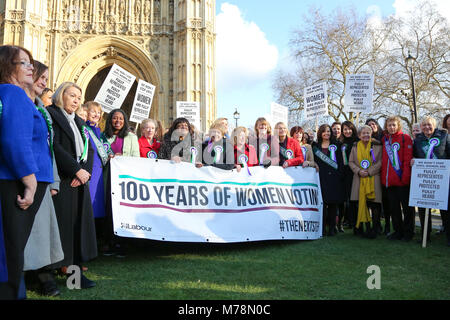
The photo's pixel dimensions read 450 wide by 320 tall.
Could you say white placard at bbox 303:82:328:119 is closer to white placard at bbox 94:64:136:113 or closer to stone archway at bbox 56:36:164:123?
white placard at bbox 94:64:136:113

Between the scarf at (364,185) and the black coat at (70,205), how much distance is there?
4.63 m

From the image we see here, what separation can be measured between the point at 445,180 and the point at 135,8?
20.6 meters

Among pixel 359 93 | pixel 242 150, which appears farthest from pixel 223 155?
pixel 359 93

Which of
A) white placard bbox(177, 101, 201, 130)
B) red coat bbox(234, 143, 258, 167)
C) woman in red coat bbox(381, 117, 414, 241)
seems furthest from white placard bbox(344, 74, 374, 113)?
white placard bbox(177, 101, 201, 130)

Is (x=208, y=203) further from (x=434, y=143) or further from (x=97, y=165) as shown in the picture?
(x=434, y=143)

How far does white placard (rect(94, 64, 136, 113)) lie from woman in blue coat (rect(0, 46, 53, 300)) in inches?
211

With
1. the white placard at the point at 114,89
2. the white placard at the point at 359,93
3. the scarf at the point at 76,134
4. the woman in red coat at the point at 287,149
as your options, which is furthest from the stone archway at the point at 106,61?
the scarf at the point at 76,134

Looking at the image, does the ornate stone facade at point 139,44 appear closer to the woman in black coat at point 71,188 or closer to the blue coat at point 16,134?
the woman in black coat at point 71,188

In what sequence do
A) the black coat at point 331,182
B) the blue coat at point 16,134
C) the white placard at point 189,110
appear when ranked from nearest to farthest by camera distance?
the blue coat at point 16,134 < the black coat at point 331,182 < the white placard at point 189,110

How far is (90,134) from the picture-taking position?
14.5 ft

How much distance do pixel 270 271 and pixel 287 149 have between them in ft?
9.36

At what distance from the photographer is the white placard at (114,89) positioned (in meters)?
7.92

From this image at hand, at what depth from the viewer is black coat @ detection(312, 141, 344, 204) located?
21.4 ft

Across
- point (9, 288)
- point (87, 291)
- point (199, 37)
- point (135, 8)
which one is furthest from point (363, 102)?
point (135, 8)
